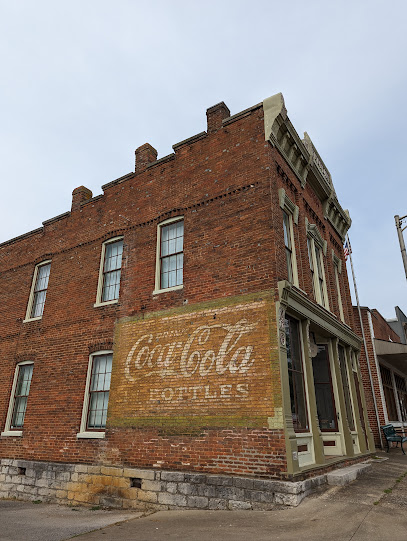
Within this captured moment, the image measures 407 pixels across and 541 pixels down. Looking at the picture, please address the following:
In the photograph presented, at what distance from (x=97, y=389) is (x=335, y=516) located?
23.5ft

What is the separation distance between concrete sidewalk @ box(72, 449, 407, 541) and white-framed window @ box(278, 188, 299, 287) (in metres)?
5.15

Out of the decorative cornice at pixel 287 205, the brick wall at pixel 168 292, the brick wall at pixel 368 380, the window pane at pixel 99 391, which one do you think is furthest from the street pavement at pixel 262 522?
the brick wall at pixel 368 380

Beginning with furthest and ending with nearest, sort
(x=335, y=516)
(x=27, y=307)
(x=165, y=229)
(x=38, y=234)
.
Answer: (x=38, y=234) → (x=27, y=307) → (x=165, y=229) → (x=335, y=516)

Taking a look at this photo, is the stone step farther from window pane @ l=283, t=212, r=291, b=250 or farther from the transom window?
the transom window

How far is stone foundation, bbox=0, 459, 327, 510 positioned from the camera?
752cm

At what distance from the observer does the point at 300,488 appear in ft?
24.2

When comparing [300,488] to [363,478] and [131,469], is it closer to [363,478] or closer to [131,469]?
[363,478]

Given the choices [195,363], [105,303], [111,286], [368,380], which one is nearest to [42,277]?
[111,286]

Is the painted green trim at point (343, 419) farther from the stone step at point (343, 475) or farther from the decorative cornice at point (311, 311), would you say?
the stone step at point (343, 475)

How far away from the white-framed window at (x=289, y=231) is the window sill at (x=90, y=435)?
6.56 metres

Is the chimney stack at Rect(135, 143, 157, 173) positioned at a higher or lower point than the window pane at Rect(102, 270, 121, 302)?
higher

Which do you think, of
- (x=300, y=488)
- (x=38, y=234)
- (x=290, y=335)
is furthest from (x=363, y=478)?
(x=38, y=234)

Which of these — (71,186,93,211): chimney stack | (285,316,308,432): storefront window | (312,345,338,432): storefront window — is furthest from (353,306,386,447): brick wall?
(71,186,93,211): chimney stack

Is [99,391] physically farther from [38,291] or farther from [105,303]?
[38,291]
